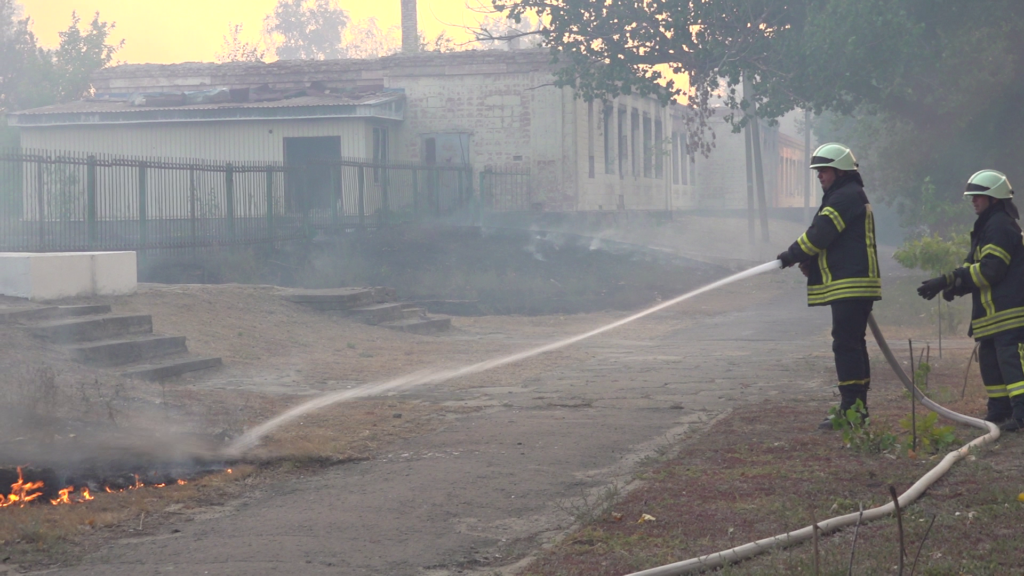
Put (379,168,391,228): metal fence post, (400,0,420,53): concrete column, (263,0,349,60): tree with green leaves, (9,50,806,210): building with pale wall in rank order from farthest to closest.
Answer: (263,0,349,60): tree with green leaves, (400,0,420,53): concrete column, (9,50,806,210): building with pale wall, (379,168,391,228): metal fence post

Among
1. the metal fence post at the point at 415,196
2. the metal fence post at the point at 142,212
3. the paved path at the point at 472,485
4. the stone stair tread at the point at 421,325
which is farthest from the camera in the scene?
the metal fence post at the point at 415,196

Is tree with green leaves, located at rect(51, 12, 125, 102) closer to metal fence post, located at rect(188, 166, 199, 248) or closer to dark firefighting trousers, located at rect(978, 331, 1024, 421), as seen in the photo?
metal fence post, located at rect(188, 166, 199, 248)

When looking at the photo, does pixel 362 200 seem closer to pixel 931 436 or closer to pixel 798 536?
pixel 931 436

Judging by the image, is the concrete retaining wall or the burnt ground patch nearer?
the concrete retaining wall

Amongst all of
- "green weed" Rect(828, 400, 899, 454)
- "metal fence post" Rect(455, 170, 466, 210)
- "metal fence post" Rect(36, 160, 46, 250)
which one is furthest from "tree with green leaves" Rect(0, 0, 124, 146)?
"green weed" Rect(828, 400, 899, 454)

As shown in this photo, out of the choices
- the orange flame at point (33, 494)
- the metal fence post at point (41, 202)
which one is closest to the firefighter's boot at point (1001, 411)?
the orange flame at point (33, 494)

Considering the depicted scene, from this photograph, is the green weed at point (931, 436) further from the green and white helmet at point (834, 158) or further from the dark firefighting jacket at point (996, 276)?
the green and white helmet at point (834, 158)

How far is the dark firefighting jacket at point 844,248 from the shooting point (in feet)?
21.9

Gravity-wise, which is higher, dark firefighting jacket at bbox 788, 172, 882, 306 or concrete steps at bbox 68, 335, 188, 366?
dark firefighting jacket at bbox 788, 172, 882, 306

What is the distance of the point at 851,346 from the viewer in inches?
265

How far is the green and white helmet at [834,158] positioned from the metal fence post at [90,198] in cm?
1491

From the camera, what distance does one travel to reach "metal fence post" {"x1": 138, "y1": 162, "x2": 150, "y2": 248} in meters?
19.2

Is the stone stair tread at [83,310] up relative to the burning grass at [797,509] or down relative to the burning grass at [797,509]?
up

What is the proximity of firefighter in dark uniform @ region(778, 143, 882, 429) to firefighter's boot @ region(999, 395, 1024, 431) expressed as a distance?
887 mm
